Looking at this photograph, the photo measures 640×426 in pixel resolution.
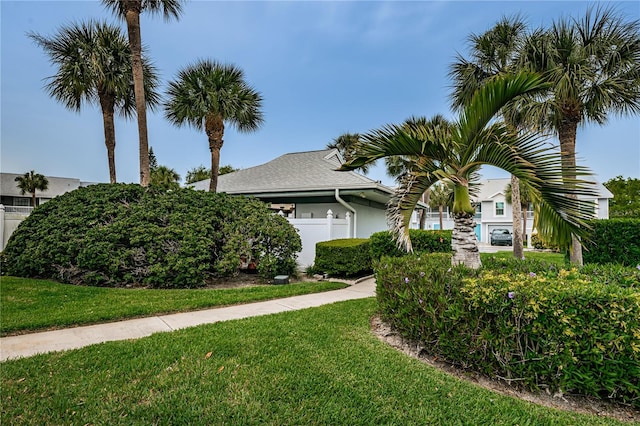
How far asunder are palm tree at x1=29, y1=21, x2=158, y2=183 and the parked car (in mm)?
29998

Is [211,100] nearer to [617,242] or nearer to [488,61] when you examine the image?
[488,61]

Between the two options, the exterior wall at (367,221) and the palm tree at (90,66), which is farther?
the exterior wall at (367,221)

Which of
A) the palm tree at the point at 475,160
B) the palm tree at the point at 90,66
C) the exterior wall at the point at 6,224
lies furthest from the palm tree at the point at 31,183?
the palm tree at the point at 475,160

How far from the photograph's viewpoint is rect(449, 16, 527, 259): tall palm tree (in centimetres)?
1148

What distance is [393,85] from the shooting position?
494 inches

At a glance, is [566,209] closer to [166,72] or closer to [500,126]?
[500,126]

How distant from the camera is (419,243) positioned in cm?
973

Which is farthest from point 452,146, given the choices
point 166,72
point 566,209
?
point 166,72

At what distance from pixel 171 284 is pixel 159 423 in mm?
5788

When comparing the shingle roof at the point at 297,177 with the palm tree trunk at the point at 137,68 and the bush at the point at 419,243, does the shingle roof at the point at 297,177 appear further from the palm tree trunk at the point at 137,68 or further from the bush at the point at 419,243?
the palm tree trunk at the point at 137,68

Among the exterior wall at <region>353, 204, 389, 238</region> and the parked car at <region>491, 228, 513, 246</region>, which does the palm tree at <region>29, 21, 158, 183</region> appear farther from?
the parked car at <region>491, 228, 513, 246</region>

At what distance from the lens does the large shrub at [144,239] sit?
749 cm

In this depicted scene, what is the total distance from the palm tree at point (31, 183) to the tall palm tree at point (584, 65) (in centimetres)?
4243

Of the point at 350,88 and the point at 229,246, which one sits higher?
the point at 350,88
